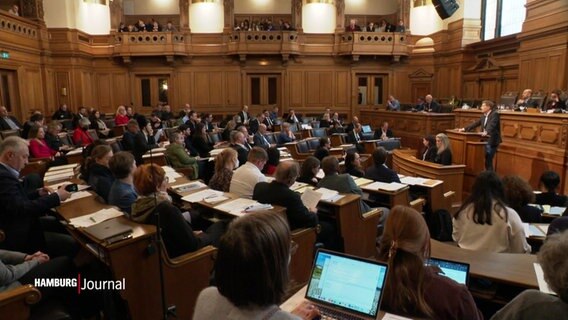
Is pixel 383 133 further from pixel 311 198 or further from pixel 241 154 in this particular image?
pixel 311 198

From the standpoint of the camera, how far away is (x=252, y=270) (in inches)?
52.0

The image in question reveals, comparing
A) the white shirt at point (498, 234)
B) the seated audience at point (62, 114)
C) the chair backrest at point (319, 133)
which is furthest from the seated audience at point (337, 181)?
the seated audience at point (62, 114)

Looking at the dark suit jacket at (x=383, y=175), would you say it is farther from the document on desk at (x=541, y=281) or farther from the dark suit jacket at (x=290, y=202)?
the document on desk at (x=541, y=281)

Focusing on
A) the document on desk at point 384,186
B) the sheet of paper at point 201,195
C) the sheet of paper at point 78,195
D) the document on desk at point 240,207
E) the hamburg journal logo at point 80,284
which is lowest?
the hamburg journal logo at point 80,284

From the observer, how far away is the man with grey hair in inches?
122

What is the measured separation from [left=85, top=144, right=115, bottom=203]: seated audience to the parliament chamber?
0.27 feet

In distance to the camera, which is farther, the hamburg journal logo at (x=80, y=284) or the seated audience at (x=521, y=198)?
the seated audience at (x=521, y=198)

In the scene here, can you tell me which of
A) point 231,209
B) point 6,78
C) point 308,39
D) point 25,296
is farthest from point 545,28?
point 6,78

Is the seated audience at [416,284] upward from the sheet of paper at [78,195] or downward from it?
upward

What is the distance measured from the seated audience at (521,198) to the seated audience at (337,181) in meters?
1.41

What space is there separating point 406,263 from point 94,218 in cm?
255

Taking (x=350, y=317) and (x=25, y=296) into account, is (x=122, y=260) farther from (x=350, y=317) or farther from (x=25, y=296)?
(x=350, y=317)

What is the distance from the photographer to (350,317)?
1859 mm

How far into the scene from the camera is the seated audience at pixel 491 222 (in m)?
3.12
